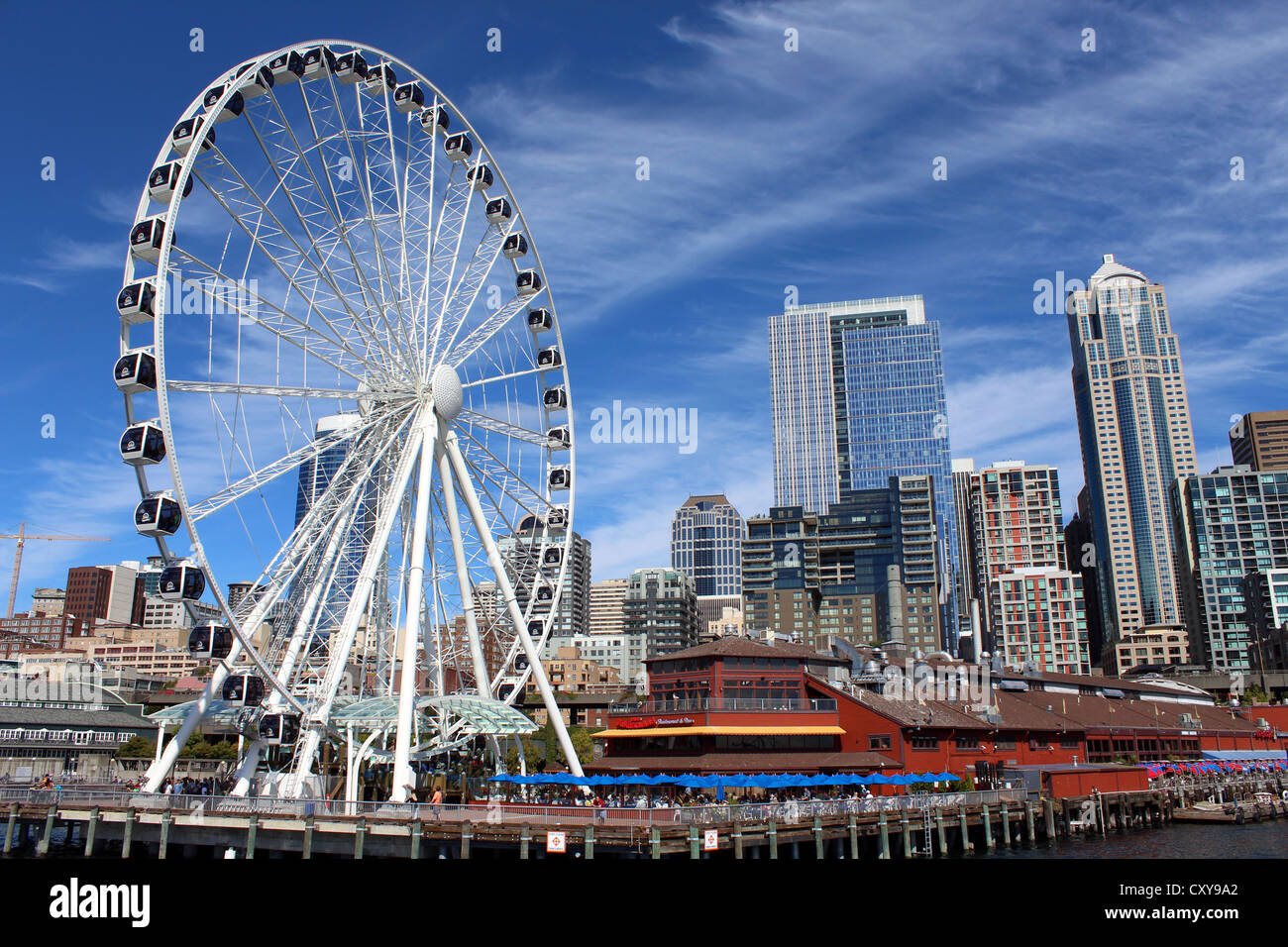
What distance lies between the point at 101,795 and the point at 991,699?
2766 inches

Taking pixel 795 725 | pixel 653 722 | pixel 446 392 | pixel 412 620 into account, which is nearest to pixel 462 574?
pixel 412 620

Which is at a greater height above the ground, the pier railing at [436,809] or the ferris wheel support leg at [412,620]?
the ferris wheel support leg at [412,620]

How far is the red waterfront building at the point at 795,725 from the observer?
70.8 m

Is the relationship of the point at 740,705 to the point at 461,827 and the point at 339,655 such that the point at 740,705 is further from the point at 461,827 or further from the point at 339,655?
the point at 461,827

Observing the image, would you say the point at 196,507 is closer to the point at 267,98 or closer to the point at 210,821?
the point at 210,821

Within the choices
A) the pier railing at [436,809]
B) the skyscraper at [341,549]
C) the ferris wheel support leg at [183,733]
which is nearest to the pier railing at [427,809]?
the pier railing at [436,809]

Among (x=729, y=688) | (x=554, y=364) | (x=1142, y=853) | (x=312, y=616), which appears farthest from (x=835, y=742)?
(x=312, y=616)

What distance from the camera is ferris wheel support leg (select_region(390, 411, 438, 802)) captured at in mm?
47281

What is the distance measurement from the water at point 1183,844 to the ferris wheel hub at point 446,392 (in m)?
40.6

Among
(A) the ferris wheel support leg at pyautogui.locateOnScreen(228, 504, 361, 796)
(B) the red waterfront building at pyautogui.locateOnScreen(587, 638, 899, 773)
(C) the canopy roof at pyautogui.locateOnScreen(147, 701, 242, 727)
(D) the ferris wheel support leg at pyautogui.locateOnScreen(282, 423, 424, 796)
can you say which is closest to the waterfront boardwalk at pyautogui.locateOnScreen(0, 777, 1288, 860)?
(A) the ferris wheel support leg at pyautogui.locateOnScreen(228, 504, 361, 796)

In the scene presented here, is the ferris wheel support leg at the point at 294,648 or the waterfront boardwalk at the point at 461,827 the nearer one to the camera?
the waterfront boardwalk at the point at 461,827

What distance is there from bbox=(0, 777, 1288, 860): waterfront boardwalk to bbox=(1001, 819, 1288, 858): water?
29.8 feet

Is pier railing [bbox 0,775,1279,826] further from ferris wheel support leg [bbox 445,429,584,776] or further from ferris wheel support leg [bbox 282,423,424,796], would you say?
ferris wheel support leg [bbox 445,429,584,776]

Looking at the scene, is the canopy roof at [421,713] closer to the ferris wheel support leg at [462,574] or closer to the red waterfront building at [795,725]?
the ferris wheel support leg at [462,574]
